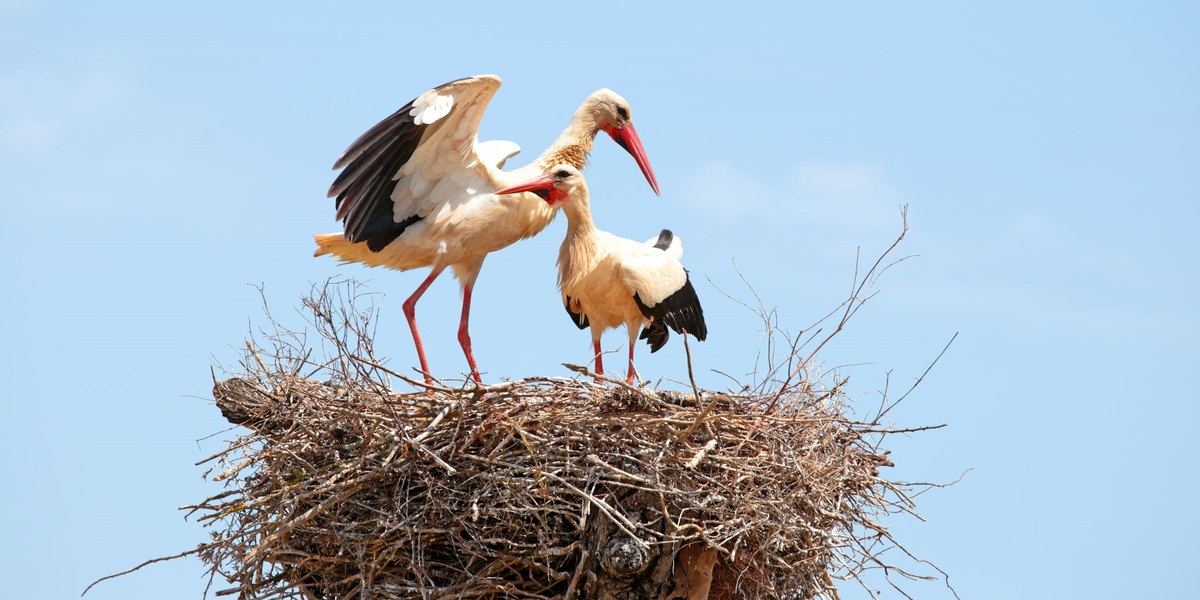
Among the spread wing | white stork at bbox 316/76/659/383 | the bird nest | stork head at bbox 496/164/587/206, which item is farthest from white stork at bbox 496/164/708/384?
the bird nest

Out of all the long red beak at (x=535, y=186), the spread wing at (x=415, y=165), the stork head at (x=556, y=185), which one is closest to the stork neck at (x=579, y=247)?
the stork head at (x=556, y=185)

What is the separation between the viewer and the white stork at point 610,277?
7816 millimetres

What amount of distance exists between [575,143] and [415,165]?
3.67ft

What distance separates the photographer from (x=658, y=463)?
564 centimetres

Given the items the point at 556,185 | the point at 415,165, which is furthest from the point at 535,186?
the point at 415,165

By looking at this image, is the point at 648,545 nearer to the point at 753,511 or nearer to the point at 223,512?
the point at 753,511

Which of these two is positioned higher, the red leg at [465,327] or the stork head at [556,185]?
the stork head at [556,185]

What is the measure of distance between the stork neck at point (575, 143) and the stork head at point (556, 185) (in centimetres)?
26

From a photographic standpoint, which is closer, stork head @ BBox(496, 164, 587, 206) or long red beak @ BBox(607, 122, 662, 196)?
stork head @ BBox(496, 164, 587, 206)

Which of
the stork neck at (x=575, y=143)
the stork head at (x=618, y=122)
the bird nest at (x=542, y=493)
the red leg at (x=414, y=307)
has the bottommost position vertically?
the bird nest at (x=542, y=493)

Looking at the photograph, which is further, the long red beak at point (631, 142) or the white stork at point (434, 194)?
the long red beak at point (631, 142)

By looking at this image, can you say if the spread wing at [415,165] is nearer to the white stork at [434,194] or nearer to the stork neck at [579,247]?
the white stork at [434,194]

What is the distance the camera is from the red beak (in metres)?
7.63

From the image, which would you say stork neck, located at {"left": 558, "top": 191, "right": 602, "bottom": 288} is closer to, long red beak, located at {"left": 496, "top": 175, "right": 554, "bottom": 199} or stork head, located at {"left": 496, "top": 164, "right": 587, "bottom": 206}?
stork head, located at {"left": 496, "top": 164, "right": 587, "bottom": 206}
